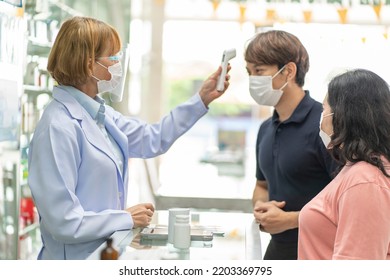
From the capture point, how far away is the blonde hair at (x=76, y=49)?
1.90 m

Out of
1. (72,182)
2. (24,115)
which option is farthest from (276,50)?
(24,115)

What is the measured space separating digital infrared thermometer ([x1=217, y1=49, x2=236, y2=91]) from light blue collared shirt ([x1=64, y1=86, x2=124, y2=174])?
0.69m

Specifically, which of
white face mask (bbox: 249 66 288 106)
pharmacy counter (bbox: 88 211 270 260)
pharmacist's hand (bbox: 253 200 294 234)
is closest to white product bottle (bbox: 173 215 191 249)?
pharmacy counter (bbox: 88 211 270 260)

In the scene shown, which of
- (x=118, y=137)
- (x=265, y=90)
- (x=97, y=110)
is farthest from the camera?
(x=265, y=90)

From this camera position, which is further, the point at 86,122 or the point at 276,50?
the point at 276,50

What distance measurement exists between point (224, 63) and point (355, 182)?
1.22 meters

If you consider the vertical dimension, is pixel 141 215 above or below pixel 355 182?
below

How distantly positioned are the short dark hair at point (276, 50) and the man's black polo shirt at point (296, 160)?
0.55ft

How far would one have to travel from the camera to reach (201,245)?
71.7 inches

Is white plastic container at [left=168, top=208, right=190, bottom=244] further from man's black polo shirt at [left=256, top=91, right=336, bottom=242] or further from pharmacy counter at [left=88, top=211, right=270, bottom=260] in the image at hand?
man's black polo shirt at [left=256, top=91, right=336, bottom=242]

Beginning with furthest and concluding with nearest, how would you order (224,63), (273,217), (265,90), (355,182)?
(224,63), (265,90), (273,217), (355,182)

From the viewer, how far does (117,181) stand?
6.46ft

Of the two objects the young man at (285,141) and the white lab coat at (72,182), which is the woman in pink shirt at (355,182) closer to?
the young man at (285,141)

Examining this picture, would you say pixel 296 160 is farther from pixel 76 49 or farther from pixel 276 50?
pixel 76 49
